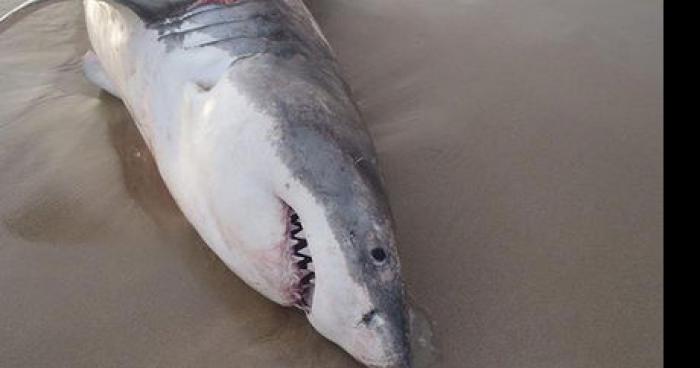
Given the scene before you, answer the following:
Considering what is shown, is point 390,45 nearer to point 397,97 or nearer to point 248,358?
point 397,97

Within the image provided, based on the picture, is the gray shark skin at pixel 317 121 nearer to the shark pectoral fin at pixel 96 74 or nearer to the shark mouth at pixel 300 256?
the shark mouth at pixel 300 256

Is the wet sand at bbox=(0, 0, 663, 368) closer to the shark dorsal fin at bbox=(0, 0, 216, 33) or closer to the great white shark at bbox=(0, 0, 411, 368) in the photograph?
the great white shark at bbox=(0, 0, 411, 368)

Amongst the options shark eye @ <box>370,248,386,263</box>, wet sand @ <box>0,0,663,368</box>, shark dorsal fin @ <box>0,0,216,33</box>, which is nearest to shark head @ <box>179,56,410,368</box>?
shark eye @ <box>370,248,386,263</box>

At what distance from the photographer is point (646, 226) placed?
230 cm

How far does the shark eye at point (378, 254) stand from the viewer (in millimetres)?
1662

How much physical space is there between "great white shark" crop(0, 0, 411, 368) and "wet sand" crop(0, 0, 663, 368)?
0.22 meters

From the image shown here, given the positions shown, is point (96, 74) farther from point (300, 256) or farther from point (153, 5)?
point (300, 256)

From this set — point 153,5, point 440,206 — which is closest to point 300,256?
point 440,206

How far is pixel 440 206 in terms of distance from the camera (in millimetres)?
2365

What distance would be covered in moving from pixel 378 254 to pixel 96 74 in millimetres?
1802

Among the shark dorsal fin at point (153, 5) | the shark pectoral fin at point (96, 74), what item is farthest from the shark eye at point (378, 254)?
the shark pectoral fin at point (96, 74)

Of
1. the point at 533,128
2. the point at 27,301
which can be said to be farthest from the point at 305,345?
the point at 533,128

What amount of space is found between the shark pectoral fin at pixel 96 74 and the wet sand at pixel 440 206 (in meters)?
0.08

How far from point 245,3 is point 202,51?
0.24 m
